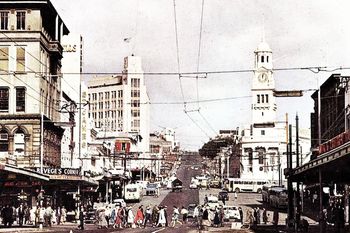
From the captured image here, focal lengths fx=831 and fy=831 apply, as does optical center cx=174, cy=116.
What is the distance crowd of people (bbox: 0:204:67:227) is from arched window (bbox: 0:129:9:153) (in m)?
14.0

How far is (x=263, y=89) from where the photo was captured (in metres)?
197

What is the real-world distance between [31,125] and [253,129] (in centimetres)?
11173

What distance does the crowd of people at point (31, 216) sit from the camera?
51.4 meters

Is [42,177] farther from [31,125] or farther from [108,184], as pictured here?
[108,184]

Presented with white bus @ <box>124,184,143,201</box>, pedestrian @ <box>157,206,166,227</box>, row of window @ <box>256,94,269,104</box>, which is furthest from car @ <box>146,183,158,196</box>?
row of window @ <box>256,94,269,104</box>

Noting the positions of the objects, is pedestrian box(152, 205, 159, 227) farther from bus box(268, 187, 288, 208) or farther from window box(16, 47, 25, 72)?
bus box(268, 187, 288, 208)

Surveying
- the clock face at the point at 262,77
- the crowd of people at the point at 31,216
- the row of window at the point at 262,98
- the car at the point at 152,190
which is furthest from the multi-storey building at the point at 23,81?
the row of window at the point at 262,98

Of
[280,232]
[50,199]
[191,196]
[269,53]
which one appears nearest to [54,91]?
[50,199]

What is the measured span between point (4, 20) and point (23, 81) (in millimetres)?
6146

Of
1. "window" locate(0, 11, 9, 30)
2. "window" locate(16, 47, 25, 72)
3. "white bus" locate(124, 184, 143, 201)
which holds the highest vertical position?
"window" locate(0, 11, 9, 30)

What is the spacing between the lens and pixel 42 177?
55.5 meters

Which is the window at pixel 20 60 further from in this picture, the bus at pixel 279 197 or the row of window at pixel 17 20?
the bus at pixel 279 197

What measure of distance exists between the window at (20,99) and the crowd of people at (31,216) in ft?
53.8

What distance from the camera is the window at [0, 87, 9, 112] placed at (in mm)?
80125
